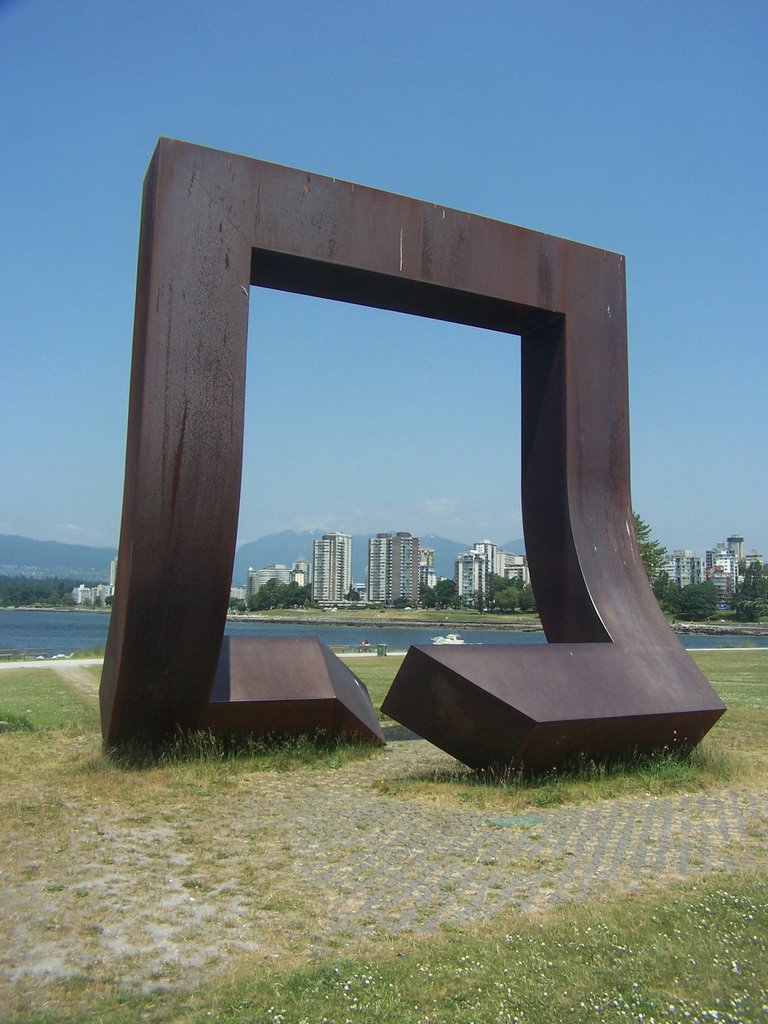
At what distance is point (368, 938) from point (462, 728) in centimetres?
356

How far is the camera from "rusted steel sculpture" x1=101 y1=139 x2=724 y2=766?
7.77 meters

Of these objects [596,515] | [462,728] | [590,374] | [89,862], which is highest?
[590,374]

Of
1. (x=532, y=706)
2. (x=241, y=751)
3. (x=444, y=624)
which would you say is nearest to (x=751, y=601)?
(x=444, y=624)

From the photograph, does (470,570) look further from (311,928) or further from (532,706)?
(311,928)

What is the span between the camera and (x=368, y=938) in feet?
14.3

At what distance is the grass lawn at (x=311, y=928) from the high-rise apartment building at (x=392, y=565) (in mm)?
175720

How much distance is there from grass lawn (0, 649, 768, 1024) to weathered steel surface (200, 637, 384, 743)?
0.85m

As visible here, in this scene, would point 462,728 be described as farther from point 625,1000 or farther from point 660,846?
point 625,1000

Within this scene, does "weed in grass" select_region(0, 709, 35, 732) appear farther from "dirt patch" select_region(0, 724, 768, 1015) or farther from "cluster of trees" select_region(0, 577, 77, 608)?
"cluster of trees" select_region(0, 577, 77, 608)

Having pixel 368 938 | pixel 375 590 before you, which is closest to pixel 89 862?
Result: pixel 368 938

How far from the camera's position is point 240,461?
8.04 meters

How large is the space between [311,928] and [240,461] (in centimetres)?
441

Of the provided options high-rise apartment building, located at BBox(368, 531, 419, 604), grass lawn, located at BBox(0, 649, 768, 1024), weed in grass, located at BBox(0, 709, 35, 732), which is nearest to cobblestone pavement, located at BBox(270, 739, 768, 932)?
grass lawn, located at BBox(0, 649, 768, 1024)

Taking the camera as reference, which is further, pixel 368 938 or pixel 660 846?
pixel 660 846
